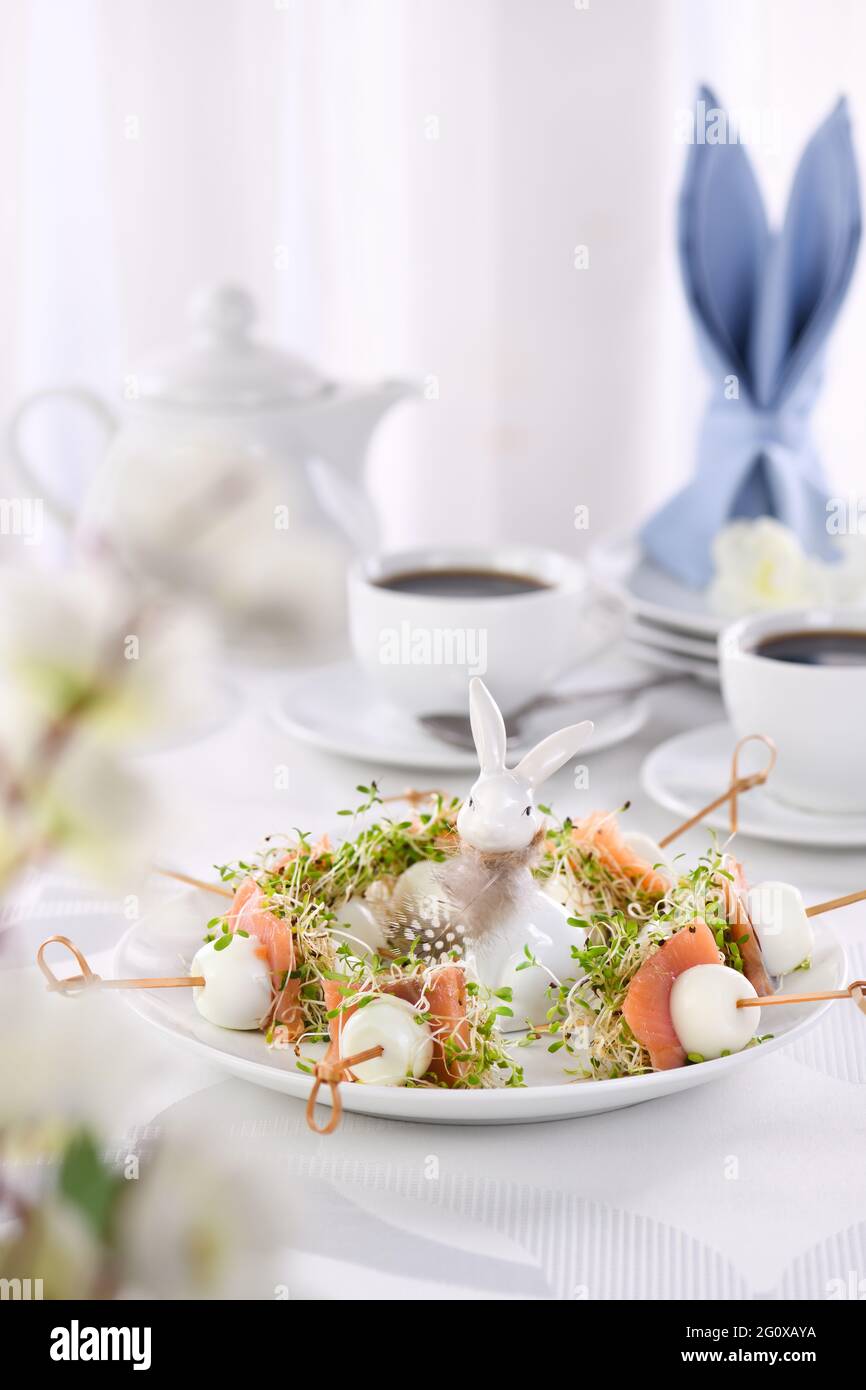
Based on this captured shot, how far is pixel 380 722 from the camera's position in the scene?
2.65 ft

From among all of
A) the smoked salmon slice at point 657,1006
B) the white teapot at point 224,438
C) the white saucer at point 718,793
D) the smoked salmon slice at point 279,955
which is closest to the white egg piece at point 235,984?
the smoked salmon slice at point 279,955

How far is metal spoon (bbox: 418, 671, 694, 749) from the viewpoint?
762mm

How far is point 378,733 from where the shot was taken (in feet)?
2.59

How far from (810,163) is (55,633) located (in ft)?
2.86

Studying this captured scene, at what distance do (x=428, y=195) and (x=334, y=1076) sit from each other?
1287 mm

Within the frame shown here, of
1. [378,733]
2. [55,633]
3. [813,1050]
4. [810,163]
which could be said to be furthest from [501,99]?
[55,633]

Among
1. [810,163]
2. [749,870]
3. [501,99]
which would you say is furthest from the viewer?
[501,99]

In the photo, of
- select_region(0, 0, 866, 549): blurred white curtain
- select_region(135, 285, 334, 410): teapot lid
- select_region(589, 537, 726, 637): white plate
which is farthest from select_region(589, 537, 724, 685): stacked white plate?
select_region(0, 0, 866, 549): blurred white curtain

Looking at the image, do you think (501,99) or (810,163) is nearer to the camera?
(810,163)

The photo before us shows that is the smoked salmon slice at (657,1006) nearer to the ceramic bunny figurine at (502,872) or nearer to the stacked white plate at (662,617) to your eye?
the ceramic bunny figurine at (502,872)

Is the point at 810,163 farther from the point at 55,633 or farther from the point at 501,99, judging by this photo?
the point at 55,633

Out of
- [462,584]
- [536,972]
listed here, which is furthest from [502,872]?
[462,584]

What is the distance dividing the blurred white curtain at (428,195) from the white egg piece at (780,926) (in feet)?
3.66

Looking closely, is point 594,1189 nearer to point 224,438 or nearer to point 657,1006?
point 657,1006
